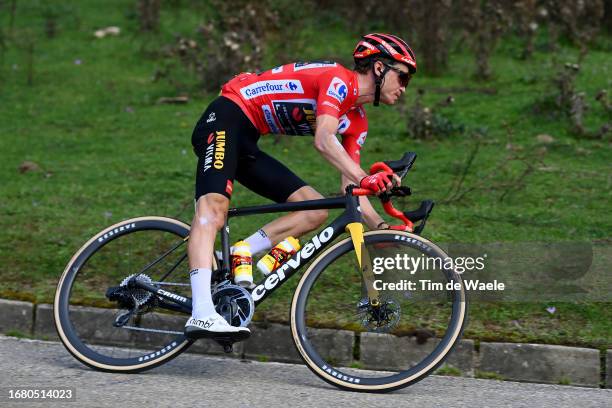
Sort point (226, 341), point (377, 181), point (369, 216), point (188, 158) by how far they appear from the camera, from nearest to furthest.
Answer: point (377, 181) < point (226, 341) < point (369, 216) < point (188, 158)

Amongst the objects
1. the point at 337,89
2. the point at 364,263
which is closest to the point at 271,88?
the point at 337,89

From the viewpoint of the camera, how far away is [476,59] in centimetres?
1375

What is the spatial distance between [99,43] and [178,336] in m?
11.5

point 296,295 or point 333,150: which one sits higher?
point 333,150

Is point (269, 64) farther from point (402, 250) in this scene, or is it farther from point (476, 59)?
point (402, 250)

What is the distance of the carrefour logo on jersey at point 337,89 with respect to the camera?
5508 millimetres

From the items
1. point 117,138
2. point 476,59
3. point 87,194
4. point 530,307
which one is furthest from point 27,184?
point 476,59

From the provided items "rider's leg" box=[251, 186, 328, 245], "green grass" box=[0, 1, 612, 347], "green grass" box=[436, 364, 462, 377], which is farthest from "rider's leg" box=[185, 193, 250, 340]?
"green grass" box=[436, 364, 462, 377]

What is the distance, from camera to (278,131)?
5.90 m

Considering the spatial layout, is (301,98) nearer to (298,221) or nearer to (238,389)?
(298,221)

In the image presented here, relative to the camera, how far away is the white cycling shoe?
543cm

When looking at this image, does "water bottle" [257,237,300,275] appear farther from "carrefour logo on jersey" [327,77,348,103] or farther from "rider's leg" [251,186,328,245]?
"carrefour logo on jersey" [327,77,348,103]

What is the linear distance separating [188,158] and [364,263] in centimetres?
561

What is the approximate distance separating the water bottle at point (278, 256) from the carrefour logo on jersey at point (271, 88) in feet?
2.67
